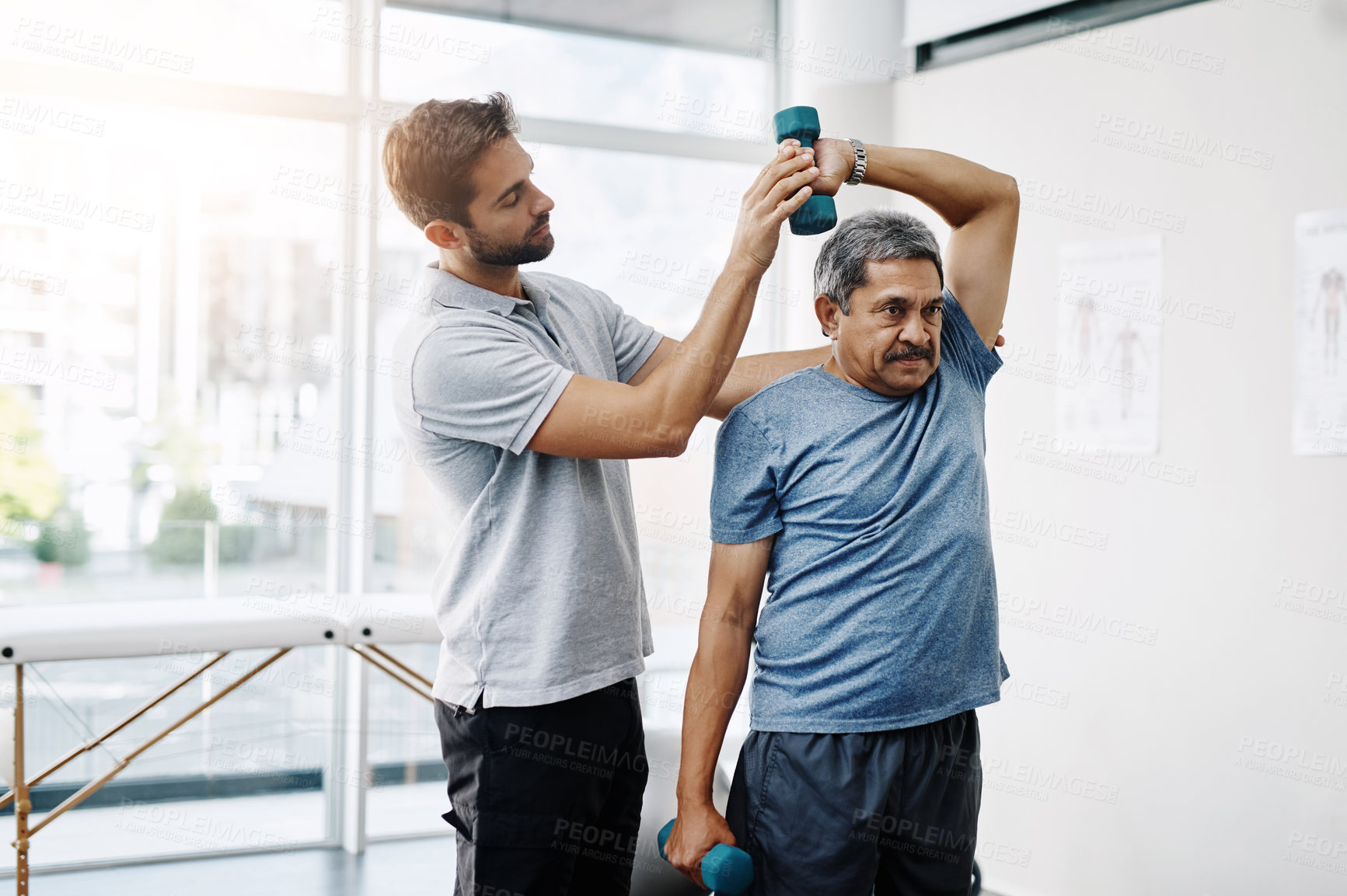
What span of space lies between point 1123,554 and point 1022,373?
58cm

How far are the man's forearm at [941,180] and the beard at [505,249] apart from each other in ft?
1.45

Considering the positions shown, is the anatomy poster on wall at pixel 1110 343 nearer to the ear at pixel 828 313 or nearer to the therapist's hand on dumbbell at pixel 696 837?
the ear at pixel 828 313

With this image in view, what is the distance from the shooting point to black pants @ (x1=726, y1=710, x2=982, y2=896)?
1310mm

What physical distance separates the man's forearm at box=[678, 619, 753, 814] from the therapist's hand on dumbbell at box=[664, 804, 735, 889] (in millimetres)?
13

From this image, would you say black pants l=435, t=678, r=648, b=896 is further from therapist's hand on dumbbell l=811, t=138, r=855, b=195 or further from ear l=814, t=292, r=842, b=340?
therapist's hand on dumbbell l=811, t=138, r=855, b=195

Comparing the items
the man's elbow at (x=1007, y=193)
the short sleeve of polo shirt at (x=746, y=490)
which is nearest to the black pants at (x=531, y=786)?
the short sleeve of polo shirt at (x=746, y=490)

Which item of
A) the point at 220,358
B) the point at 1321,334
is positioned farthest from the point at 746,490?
the point at 220,358

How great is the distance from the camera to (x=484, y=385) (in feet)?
4.51

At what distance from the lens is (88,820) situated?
3.36 m

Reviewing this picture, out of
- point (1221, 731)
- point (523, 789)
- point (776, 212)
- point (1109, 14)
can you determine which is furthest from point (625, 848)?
point (1109, 14)

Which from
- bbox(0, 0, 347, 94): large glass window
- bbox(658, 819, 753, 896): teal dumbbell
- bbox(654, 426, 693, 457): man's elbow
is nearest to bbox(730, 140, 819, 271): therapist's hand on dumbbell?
bbox(654, 426, 693, 457): man's elbow

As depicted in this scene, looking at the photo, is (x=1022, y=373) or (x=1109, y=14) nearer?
(x=1109, y=14)

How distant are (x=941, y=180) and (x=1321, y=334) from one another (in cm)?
152

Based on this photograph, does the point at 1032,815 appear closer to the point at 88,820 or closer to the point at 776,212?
the point at 776,212
